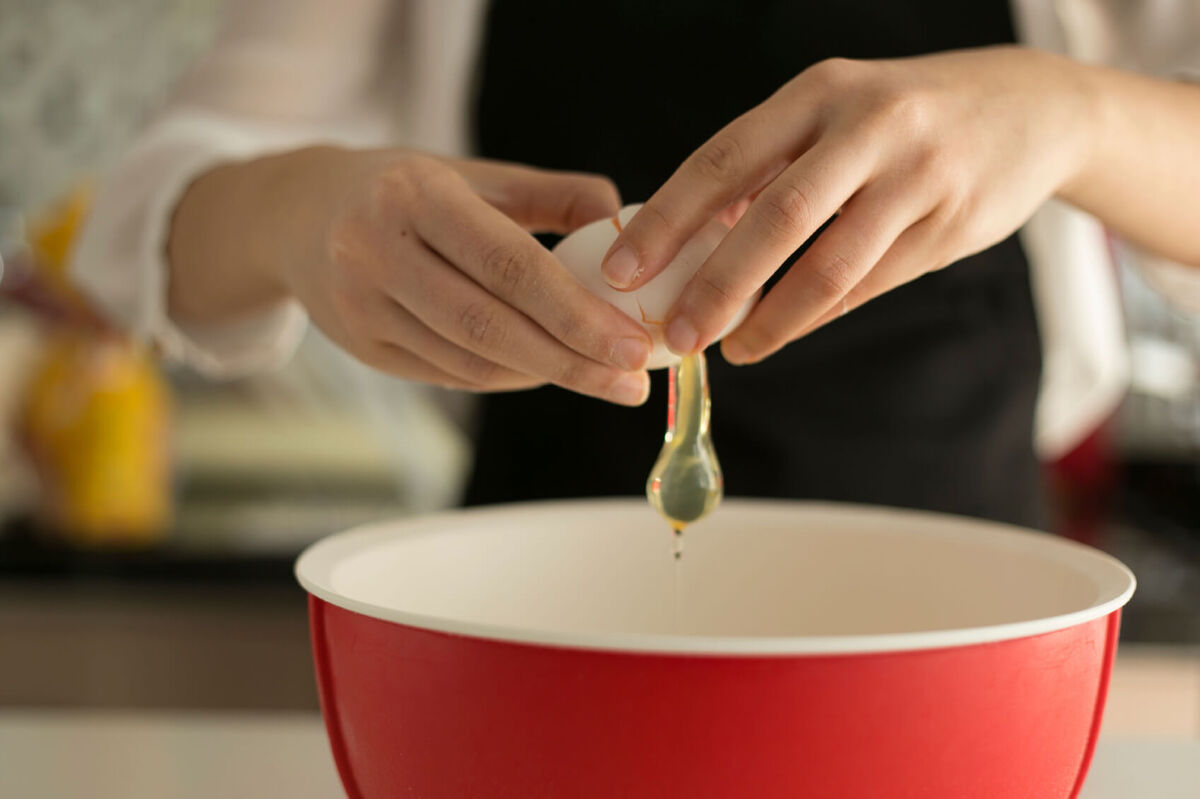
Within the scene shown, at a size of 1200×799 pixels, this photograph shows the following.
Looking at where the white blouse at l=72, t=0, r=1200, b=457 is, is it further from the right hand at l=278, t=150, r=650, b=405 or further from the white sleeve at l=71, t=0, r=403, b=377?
the right hand at l=278, t=150, r=650, b=405

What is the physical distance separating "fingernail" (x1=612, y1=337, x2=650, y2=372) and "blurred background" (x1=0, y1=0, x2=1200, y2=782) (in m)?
0.92

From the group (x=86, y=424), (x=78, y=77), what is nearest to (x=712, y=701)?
(x=86, y=424)

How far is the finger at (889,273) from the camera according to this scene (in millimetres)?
513

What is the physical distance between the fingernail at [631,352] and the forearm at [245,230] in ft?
0.53

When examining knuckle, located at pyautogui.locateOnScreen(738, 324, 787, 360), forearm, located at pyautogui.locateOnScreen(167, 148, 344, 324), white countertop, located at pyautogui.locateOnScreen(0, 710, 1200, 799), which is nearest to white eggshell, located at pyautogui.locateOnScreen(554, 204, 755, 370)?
knuckle, located at pyautogui.locateOnScreen(738, 324, 787, 360)

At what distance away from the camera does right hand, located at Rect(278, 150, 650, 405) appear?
1.63ft

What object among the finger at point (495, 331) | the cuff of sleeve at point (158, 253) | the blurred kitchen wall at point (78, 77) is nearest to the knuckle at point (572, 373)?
the finger at point (495, 331)

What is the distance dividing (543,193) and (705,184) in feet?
0.51

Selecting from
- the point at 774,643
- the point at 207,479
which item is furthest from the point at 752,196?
the point at 207,479

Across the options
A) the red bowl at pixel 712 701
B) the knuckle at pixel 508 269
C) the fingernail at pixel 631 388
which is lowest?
the red bowl at pixel 712 701

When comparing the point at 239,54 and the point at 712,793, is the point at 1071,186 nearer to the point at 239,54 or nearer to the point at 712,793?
the point at 712,793

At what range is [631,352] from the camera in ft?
1.62

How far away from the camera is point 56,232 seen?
1.53m

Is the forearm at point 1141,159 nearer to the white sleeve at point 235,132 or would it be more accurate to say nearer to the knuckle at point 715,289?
the knuckle at point 715,289
